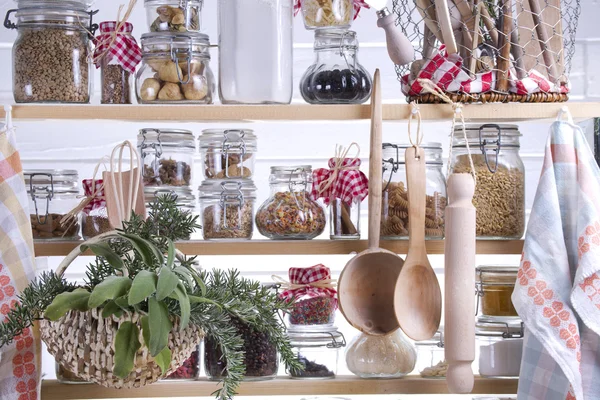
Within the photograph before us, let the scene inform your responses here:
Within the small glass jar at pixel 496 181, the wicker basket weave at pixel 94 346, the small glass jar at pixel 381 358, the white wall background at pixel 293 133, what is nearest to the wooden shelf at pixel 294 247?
the small glass jar at pixel 496 181

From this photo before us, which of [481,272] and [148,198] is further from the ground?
[148,198]

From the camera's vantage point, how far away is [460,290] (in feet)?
3.20

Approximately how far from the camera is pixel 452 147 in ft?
3.67

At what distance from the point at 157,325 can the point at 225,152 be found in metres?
0.41

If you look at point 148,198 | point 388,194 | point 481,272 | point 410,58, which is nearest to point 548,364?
point 481,272

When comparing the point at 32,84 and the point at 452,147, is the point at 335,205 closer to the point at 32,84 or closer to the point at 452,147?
the point at 452,147

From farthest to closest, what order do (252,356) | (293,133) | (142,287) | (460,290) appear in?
(293,133), (252,356), (460,290), (142,287)

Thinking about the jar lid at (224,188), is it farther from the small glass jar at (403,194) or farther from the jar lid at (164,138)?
the small glass jar at (403,194)

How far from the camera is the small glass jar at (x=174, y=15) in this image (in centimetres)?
109

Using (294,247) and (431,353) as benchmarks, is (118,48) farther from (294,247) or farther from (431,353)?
(431,353)

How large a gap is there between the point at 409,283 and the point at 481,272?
0.15 meters

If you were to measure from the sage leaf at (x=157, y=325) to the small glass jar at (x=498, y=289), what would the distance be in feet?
1.65

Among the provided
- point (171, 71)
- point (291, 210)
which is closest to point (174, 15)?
point (171, 71)

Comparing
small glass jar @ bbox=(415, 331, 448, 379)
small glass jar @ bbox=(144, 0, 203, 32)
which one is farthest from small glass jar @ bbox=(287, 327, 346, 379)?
small glass jar @ bbox=(144, 0, 203, 32)
